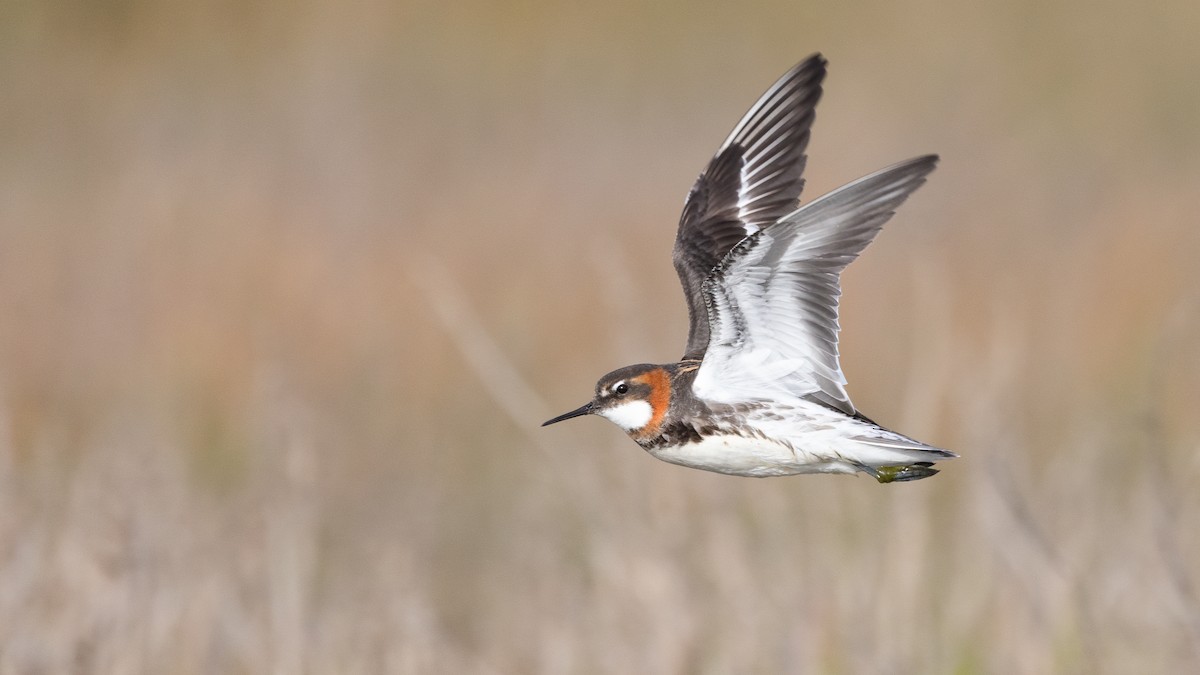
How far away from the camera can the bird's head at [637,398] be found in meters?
3.86

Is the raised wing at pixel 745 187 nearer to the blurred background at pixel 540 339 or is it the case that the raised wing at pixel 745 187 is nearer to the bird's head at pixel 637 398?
the bird's head at pixel 637 398

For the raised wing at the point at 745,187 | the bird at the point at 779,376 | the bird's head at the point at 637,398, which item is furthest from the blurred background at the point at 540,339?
the bird's head at the point at 637,398

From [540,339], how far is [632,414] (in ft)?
15.3

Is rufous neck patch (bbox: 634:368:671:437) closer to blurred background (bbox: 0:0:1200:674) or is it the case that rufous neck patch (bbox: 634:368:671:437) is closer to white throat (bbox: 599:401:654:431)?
white throat (bbox: 599:401:654:431)

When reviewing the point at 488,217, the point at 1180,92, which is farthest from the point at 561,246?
the point at 1180,92

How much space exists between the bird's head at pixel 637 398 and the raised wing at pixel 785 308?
0.14m

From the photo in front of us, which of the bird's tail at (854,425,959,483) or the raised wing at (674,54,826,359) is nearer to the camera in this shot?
the bird's tail at (854,425,959,483)

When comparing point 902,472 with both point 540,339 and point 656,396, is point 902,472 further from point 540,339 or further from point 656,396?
point 540,339

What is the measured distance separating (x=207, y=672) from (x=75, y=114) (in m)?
6.37

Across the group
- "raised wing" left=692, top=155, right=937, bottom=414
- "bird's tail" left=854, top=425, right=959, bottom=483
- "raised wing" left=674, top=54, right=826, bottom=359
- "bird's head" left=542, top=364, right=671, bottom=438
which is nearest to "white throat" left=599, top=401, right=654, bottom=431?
"bird's head" left=542, top=364, right=671, bottom=438

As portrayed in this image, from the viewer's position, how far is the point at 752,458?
142 inches

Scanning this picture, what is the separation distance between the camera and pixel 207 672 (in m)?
5.28

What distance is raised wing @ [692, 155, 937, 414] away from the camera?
3.65 metres

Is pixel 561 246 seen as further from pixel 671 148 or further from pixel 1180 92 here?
pixel 1180 92
